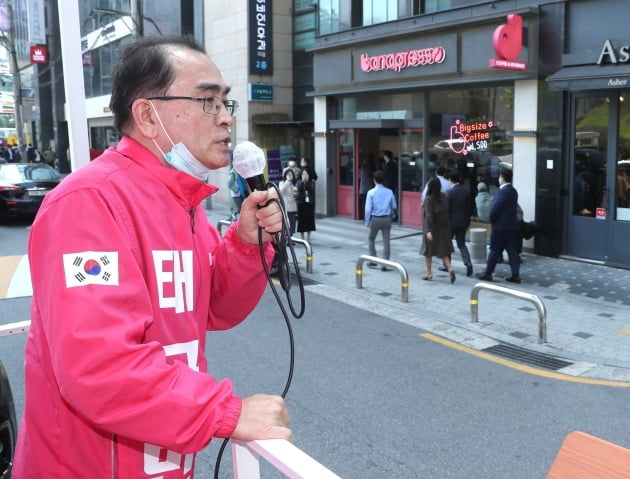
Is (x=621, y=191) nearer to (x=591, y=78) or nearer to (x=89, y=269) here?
(x=591, y=78)

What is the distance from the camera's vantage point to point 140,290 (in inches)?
58.0

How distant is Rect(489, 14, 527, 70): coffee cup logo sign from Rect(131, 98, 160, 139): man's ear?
33.8 feet

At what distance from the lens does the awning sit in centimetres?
990

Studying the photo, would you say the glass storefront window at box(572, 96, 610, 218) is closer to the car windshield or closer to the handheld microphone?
the handheld microphone

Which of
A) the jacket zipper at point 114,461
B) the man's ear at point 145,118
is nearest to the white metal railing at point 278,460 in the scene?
the jacket zipper at point 114,461

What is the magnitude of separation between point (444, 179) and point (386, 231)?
90.1 inches

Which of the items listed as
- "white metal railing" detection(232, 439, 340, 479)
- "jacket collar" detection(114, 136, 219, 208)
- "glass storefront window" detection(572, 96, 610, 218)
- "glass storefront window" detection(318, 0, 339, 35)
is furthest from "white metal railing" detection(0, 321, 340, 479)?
"glass storefront window" detection(318, 0, 339, 35)

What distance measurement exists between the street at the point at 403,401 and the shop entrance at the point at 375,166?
802cm

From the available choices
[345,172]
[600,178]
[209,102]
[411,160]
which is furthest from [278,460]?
[345,172]

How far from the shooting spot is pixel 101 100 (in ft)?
100

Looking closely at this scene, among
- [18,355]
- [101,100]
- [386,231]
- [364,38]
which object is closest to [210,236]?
[18,355]

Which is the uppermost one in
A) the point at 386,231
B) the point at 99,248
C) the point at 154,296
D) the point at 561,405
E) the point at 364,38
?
the point at 364,38

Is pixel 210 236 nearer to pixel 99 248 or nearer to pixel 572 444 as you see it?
pixel 99 248

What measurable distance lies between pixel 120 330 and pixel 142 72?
77 cm
